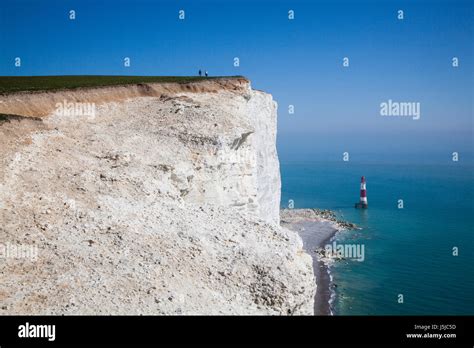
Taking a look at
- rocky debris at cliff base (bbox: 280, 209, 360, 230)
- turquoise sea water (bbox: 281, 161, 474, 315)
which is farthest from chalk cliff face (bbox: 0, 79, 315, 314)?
rocky debris at cliff base (bbox: 280, 209, 360, 230)

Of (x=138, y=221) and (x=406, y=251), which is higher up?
(x=138, y=221)

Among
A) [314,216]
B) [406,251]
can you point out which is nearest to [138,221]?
[406,251]

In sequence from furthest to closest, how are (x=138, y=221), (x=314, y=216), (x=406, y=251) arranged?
(x=314, y=216) → (x=406, y=251) → (x=138, y=221)

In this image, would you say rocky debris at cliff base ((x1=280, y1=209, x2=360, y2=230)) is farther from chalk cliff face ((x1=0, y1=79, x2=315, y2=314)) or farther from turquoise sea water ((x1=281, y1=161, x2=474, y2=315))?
chalk cliff face ((x1=0, y1=79, x2=315, y2=314))

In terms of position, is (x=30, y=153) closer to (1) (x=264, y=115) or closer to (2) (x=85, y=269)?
(2) (x=85, y=269)

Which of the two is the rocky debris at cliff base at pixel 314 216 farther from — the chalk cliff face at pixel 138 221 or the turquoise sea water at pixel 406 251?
the chalk cliff face at pixel 138 221

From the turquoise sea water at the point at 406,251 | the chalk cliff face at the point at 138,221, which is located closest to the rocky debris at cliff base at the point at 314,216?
the turquoise sea water at the point at 406,251

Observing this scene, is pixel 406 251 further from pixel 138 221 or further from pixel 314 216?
pixel 138 221

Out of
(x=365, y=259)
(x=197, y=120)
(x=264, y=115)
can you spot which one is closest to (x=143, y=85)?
(x=197, y=120)
